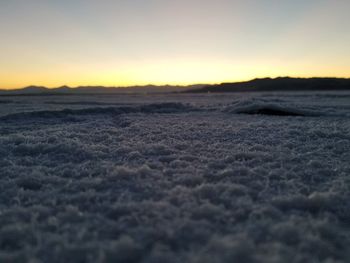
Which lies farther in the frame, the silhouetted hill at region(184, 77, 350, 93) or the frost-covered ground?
the silhouetted hill at region(184, 77, 350, 93)

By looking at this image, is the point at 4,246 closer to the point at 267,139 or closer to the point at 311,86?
the point at 267,139

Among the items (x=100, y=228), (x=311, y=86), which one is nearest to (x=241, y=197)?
(x=100, y=228)

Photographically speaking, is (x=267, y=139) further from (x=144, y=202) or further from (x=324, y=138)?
(x=144, y=202)

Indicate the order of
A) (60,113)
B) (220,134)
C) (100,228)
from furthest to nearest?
(60,113)
(220,134)
(100,228)

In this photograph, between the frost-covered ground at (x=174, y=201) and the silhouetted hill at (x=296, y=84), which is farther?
the silhouetted hill at (x=296, y=84)

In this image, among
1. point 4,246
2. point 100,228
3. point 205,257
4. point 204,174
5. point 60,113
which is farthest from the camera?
point 60,113

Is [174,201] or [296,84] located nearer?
[174,201]

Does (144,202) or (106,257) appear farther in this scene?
(144,202)
